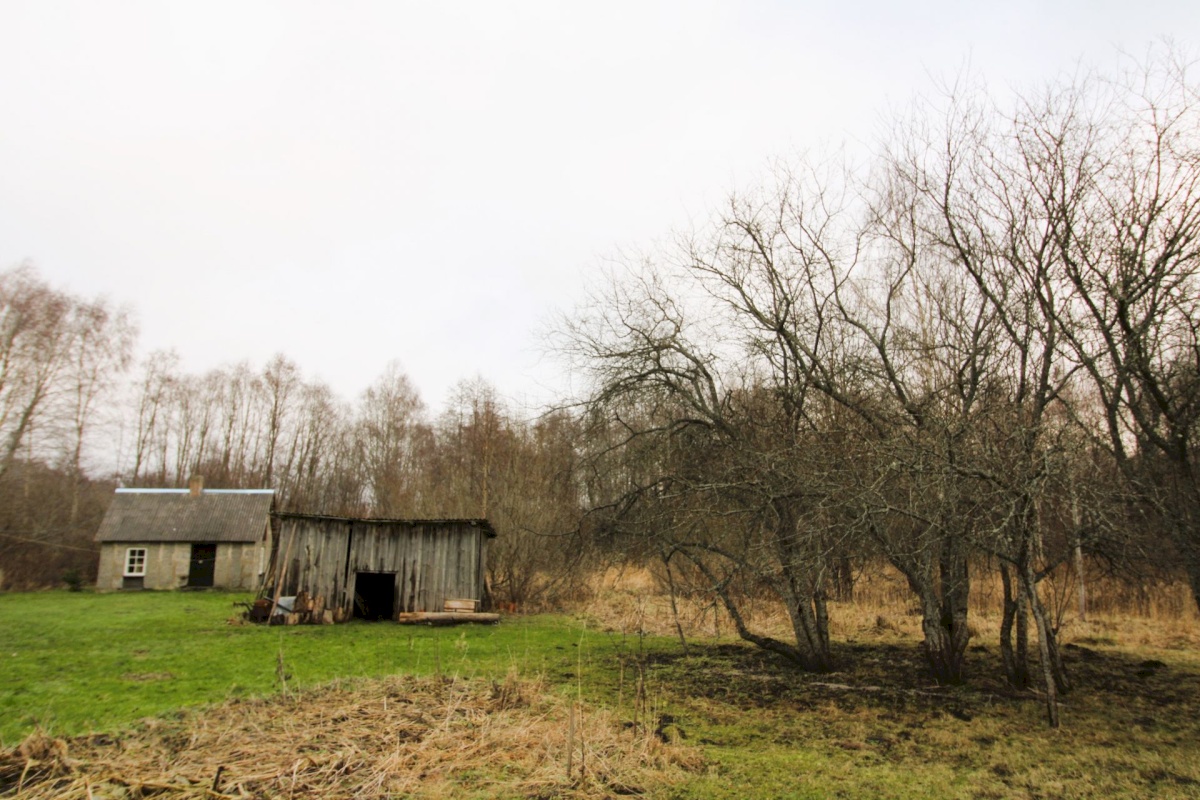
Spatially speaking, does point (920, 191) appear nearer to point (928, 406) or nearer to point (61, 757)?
point (928, 406)

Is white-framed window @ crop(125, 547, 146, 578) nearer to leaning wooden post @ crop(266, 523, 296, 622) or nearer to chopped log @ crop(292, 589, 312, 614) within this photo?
leaning wooden post @ crop(266, 523, 296, 622)

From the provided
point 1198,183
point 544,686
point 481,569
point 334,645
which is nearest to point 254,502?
point 481,569

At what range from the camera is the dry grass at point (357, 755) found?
5379mm

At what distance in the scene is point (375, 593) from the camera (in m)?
22.3

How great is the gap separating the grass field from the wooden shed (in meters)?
3.95

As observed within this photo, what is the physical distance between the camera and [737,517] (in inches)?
426

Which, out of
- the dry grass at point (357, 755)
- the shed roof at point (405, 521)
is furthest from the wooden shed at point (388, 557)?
the dry grass at point (357, 755)

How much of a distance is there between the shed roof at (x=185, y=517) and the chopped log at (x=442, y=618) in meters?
16.1

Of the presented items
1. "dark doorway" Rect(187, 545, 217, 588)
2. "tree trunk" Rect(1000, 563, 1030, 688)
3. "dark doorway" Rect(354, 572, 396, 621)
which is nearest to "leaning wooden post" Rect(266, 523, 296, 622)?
"dark doorway" Rect(354, 572, 396, 621)

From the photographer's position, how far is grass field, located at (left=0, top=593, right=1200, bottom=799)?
6203 mm

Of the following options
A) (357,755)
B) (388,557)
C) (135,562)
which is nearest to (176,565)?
(135,562)

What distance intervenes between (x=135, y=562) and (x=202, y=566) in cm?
256

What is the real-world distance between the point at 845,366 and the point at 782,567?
317 centimetres

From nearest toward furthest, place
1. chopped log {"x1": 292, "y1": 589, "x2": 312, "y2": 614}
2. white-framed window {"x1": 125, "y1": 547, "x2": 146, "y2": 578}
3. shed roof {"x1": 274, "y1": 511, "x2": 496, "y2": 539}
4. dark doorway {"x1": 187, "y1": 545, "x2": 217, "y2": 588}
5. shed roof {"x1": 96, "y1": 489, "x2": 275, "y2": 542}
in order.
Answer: chopped log {"x1": 292, "y1": 589, "x2": 312, "y2": 614}
shed roof {"x1": 274, "y1": 511, "x2": 496, "y2": 539}
white-framed window {"x1": 125, "y1": 547, "x2": 146, "y2": 578}
shed roof {"x1": 96, "y1": 489, "x2": 275, "y2": 542}
dark doorway {"x1": 187, "y1": 545, "x2": 217, "y2": 588}
